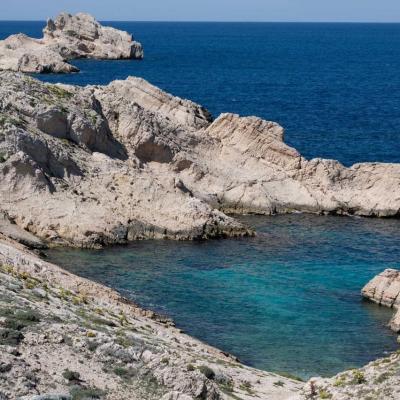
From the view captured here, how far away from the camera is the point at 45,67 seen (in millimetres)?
155125

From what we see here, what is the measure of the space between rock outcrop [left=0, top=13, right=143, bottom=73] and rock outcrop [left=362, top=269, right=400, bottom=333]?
113747 mm

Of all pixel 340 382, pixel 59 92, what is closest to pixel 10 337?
pixel 340 382

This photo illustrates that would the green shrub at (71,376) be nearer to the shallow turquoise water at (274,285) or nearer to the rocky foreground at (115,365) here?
the rocky foreground at (115,365)

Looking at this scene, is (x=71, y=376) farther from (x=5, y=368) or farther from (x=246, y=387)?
(x=246, y=387)

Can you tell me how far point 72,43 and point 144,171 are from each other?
122885mm

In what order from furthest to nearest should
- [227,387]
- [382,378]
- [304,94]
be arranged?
[304,94] → [227,387] → [382,378]

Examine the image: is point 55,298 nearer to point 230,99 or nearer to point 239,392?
point 239,392

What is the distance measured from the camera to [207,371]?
34.0 m

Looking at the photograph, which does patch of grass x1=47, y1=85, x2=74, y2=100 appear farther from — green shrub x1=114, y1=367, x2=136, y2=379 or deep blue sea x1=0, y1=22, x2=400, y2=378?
green shrub x1=114, y1=367, x2=136, y2=379

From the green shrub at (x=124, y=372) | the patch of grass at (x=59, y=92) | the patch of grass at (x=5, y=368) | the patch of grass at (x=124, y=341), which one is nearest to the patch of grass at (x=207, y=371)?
the green shrub at (x=124, y=372)

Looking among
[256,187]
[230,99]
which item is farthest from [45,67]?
[256,187]

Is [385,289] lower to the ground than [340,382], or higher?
lower

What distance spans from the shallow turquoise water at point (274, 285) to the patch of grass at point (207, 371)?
7.69 meters

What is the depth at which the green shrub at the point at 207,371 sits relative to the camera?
33753mm
